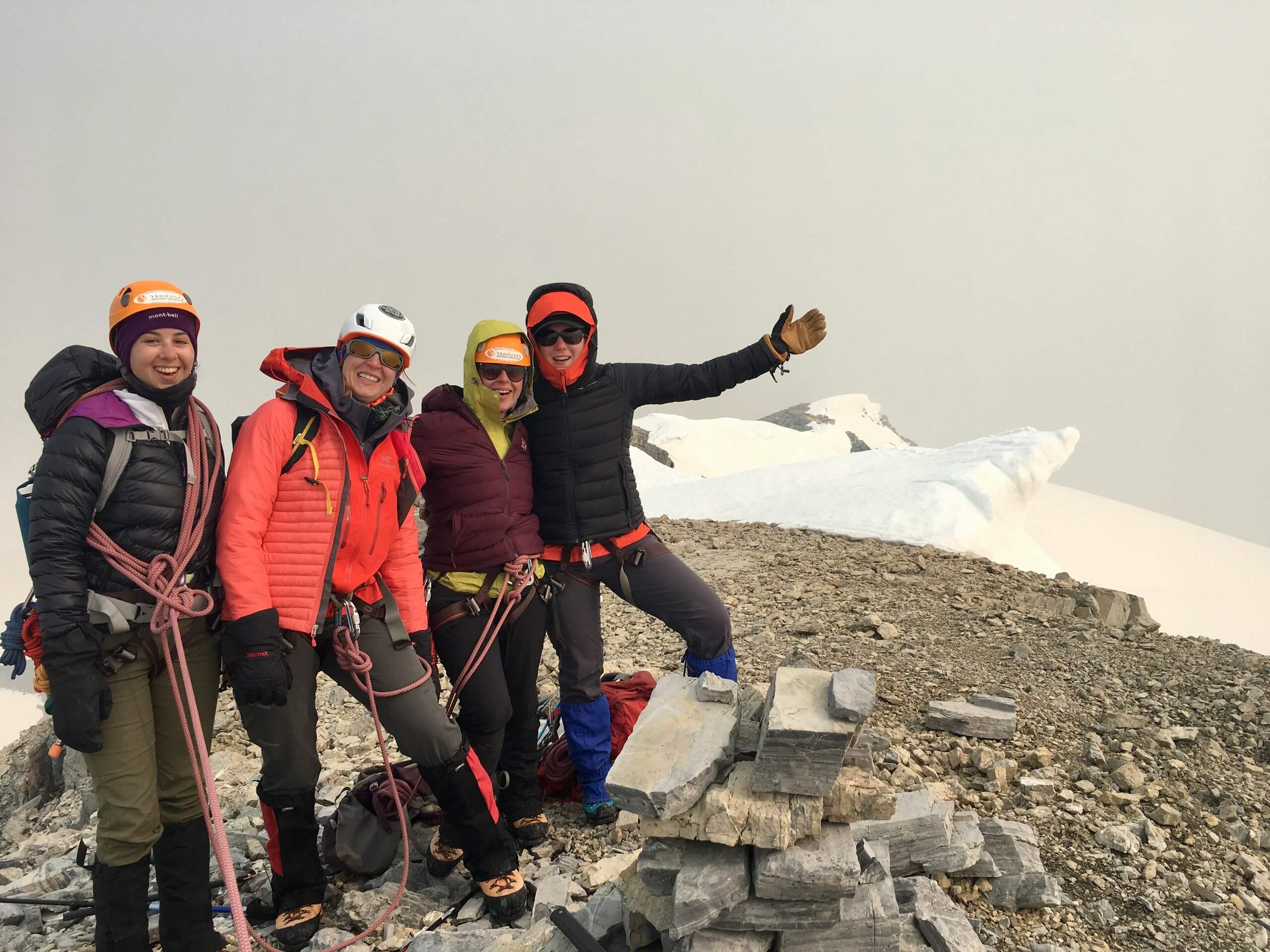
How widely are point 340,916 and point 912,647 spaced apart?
5815 millimetres

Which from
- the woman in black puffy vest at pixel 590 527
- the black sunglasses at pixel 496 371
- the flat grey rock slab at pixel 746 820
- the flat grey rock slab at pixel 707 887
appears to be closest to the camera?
the flat grey rock slab at pixel 707 887

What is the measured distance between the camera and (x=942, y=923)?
340cm

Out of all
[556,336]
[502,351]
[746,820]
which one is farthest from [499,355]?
[746,820]

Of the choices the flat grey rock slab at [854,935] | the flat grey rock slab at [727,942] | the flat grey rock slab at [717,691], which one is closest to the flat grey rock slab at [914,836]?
the flat grey rock slab at [854,935]

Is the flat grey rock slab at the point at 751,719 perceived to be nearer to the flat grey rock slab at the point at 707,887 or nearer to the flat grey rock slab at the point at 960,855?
the flat grey rock slab at the point at 707,887

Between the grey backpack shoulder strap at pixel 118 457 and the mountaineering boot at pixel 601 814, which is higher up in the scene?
the grey backpack shoulder strap at pixel 118 457

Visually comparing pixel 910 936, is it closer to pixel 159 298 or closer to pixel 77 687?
pixel 77 687

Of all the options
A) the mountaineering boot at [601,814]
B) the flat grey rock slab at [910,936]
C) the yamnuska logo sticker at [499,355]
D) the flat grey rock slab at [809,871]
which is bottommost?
the mountaineering boot at [601,814]

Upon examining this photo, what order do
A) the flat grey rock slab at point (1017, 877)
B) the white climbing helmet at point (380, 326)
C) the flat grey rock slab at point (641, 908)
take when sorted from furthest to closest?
the flat grey rock slab at point (1017, 877) → the white climbing helmet at point (380, 326) → the flat grey rock slab at point (641, 908)

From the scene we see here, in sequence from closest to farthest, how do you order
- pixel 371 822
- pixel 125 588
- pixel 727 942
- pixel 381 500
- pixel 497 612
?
pixel 727 942 → pixel 125 588 → pixel 381 500 → pixel 497 612 → pixel 371 822

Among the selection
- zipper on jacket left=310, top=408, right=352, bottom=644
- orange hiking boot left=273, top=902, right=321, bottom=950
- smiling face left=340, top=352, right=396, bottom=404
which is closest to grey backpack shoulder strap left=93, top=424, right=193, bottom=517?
zipper on jacket left=310, top=408, right=352, bottom=644

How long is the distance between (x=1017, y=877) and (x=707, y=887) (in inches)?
86.5

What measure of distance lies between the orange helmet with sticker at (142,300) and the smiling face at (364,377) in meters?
0.71

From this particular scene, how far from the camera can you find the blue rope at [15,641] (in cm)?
337
